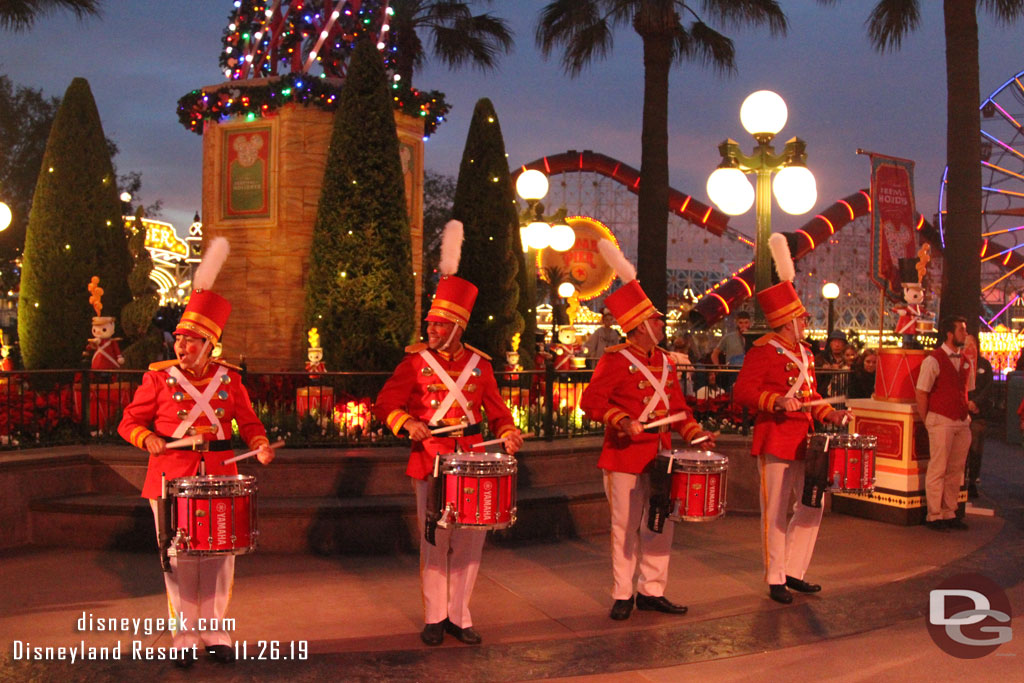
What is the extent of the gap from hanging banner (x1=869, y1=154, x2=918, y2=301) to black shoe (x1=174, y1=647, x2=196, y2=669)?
19.3 meters

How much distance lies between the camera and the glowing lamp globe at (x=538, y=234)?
711 inches

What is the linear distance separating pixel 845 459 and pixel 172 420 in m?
4.53

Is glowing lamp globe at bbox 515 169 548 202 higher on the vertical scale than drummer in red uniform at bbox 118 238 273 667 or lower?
higher

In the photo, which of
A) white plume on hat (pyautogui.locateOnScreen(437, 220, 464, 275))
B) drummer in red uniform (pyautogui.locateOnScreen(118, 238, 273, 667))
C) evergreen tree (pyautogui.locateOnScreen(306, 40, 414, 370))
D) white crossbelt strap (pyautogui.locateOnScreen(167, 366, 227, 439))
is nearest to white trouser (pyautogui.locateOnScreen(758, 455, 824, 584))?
white plume on hat (pyautogui.locateOnScreen(437, 220, 464, 275))

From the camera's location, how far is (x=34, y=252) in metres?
14.0

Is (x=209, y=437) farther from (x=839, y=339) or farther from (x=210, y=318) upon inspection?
(x=839, y=339)

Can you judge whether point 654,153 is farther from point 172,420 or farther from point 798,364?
point 172,420

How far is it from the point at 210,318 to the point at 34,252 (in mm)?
9301

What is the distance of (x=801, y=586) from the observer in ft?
25.1

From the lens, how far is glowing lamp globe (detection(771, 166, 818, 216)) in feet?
35.9

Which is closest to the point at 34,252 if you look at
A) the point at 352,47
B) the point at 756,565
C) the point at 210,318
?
the point at 352,47

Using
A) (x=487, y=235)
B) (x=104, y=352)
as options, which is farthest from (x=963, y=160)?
(x=104, y=352)

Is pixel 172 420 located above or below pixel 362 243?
below

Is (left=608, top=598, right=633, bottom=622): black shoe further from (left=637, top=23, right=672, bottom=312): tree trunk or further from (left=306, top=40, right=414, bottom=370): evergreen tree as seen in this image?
(left=637, top=23, right=672, bottom=312): tree trunk
